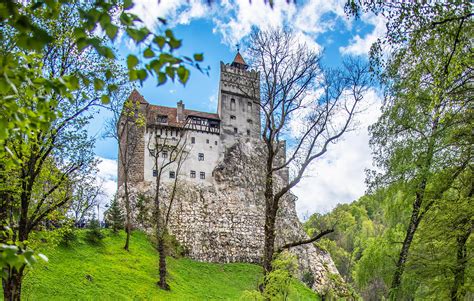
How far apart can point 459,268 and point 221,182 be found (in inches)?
1397

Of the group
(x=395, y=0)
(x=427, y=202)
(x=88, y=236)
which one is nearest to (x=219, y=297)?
(x=88, y=236)

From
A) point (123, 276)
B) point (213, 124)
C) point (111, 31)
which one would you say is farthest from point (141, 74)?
point (213, 124)

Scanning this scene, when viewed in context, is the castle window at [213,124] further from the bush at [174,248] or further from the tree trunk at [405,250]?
the tree trunk at [405,250]

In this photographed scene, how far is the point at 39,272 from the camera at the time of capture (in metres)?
23.4

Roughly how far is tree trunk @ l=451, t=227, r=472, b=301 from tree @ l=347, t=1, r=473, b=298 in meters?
1.32

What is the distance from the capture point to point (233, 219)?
1764 inches

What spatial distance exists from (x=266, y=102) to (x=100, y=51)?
11978mm

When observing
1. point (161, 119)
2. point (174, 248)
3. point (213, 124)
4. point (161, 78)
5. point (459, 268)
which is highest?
point (213, 124)

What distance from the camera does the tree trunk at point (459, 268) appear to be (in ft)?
40.2

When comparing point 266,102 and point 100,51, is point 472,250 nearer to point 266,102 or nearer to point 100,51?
point 266,102

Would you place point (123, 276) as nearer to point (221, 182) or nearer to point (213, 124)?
point (221, 182)

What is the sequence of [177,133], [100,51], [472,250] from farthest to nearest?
[177,133] < [472,250] < [100,51]

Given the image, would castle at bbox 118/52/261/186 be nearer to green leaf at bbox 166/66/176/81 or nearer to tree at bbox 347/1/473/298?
tree at bbox 347/1/473/298

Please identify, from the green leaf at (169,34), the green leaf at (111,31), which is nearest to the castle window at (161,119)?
the green leaf at (111,31)
